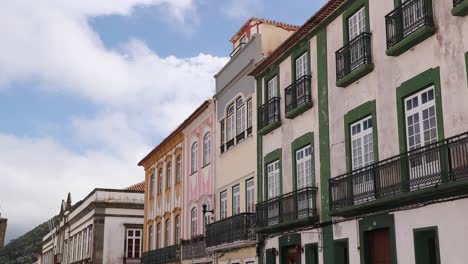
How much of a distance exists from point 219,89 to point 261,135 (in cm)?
499

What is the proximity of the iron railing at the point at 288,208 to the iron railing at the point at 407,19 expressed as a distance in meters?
5.15

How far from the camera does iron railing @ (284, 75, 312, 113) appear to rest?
18.9 metres

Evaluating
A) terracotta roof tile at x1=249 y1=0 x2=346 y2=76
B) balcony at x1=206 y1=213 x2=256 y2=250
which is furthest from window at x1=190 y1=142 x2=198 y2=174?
terracotta roof tile at x1=249 y1=0 x2=346 y2=76

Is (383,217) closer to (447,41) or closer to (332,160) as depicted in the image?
(332,160)

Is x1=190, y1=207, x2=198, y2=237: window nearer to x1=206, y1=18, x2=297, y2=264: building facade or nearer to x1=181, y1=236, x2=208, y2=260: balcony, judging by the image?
x1=181, y1=236, x2=208, y2=260: balcony

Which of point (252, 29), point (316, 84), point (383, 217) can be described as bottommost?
point (383, 217)

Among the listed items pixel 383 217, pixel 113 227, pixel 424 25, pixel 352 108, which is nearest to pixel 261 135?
pixel 352 108

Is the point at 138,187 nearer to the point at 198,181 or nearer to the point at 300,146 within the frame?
the point at 198,181

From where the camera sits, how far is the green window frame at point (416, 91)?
42.9ft

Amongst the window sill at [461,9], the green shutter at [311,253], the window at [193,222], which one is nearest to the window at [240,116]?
the window at [193,222]

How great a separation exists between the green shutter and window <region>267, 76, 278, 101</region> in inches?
210

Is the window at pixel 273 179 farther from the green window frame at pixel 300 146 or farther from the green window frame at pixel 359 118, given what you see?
the green window frame at pixel 359 118

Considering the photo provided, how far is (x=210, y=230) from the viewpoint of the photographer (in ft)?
80.1

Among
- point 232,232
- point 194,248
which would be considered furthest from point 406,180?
point 194,248
